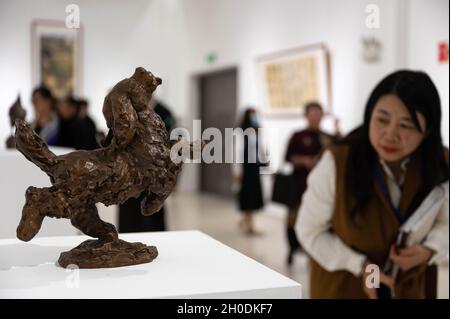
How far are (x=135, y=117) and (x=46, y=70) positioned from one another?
14.4 feet

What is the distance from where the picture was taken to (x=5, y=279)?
1.07 metres

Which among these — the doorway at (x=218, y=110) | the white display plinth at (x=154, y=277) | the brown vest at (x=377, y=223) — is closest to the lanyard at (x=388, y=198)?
the brown vest at (x=377, y=223)

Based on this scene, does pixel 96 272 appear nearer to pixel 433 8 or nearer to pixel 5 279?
pixel 5 279

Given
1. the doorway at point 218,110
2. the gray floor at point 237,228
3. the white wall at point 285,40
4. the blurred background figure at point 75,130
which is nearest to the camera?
the blurred background figure at point 75,130

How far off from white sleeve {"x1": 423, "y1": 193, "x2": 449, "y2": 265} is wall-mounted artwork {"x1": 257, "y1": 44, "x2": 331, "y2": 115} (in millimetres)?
4510

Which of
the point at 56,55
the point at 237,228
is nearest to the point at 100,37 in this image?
the point at 56,55

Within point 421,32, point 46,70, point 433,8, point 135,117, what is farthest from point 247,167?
point 135,117

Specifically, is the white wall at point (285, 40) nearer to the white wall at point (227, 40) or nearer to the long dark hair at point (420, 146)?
the white wall at point (227, 40)

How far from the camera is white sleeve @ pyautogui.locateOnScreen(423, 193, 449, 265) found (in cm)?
190

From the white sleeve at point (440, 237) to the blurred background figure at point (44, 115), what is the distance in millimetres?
1953

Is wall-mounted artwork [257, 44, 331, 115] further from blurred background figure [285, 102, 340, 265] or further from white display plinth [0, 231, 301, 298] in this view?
white display plinth [0, 231, 301, 298]

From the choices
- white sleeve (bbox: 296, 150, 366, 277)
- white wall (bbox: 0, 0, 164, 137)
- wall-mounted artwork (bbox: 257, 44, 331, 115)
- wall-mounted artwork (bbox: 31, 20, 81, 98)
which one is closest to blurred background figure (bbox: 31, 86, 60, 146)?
wall-mounted artwork (bbox: 31, 20, 81, 98)

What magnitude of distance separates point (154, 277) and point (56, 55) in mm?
3792

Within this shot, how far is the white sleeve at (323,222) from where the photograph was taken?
6.32 ft
